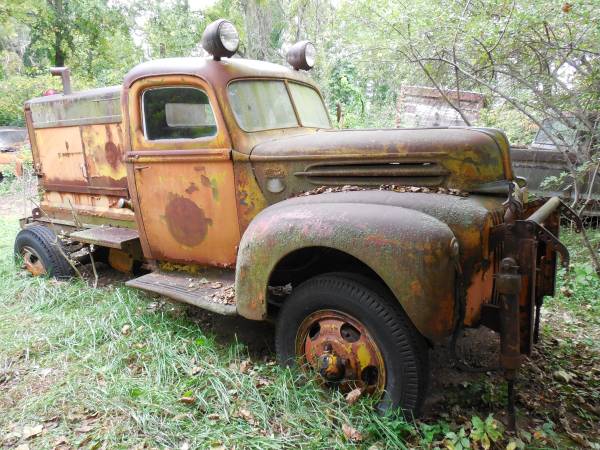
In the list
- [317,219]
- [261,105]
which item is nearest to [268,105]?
[261,105]

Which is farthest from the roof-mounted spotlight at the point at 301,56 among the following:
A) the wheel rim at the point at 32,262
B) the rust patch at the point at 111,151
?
the wheel rim at the point at 32,262

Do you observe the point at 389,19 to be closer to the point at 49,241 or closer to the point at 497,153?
the point at 497,153

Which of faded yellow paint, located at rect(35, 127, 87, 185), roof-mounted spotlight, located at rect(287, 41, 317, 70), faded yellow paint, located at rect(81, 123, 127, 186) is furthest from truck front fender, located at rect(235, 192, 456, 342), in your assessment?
faded yellow paint, located at rect(35, 127, 87, 185)

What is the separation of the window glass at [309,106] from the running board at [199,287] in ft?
4.48

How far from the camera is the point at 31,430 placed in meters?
2.52

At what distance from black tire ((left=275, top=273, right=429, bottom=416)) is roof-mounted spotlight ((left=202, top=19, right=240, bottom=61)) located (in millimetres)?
1727

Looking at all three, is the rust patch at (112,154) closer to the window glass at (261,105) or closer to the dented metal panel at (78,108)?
the dented metal panel at (78,108)

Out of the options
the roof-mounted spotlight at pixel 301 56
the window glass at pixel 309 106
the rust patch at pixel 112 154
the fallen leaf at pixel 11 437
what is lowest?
the fallen leaf at pixel 11 437

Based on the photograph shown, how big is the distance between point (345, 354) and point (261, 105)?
186cm

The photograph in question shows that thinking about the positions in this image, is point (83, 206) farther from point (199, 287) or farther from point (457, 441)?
point (457, 441)

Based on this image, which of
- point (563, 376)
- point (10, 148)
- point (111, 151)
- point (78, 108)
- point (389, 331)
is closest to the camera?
point (389, 331)

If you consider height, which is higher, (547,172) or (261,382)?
(547,172)

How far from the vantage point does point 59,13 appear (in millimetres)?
13891

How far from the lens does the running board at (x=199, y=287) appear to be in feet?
10.0
